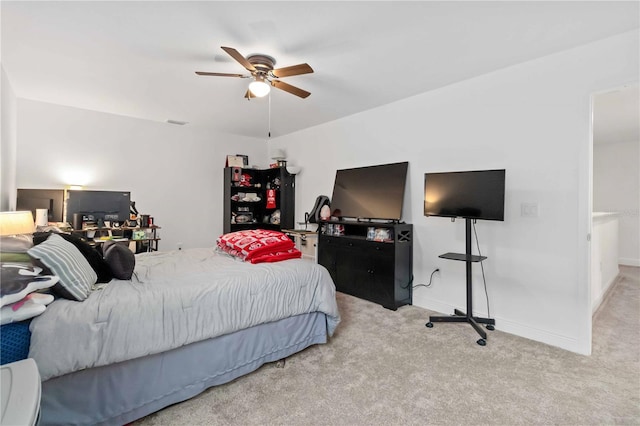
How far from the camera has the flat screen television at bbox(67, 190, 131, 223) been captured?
365cm

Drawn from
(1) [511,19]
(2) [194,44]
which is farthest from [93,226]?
(1) [511,19]

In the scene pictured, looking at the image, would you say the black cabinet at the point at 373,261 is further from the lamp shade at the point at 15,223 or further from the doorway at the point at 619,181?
the doorway at the point at 619,181

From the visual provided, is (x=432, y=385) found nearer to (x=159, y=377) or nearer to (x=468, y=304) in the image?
(x=468, y=304)

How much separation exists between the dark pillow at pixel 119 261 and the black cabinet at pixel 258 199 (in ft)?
10.7

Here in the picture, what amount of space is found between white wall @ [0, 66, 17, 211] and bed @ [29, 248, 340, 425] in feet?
6.29

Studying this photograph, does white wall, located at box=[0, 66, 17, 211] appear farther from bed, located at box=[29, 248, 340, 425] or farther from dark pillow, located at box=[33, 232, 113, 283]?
bed, located at box=[29, 248, 340, 425]

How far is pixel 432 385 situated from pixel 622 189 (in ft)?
22.3

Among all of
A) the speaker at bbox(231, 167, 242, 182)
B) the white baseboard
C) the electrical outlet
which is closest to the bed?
the electrical outlet

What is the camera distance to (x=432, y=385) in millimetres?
1999

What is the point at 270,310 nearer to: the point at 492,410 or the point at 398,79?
the point at 492,410

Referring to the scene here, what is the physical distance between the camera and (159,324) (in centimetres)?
166

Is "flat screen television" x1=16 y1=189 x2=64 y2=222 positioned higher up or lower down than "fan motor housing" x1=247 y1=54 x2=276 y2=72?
lower down

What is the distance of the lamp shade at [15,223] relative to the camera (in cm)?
216

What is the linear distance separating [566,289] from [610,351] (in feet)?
1.82
